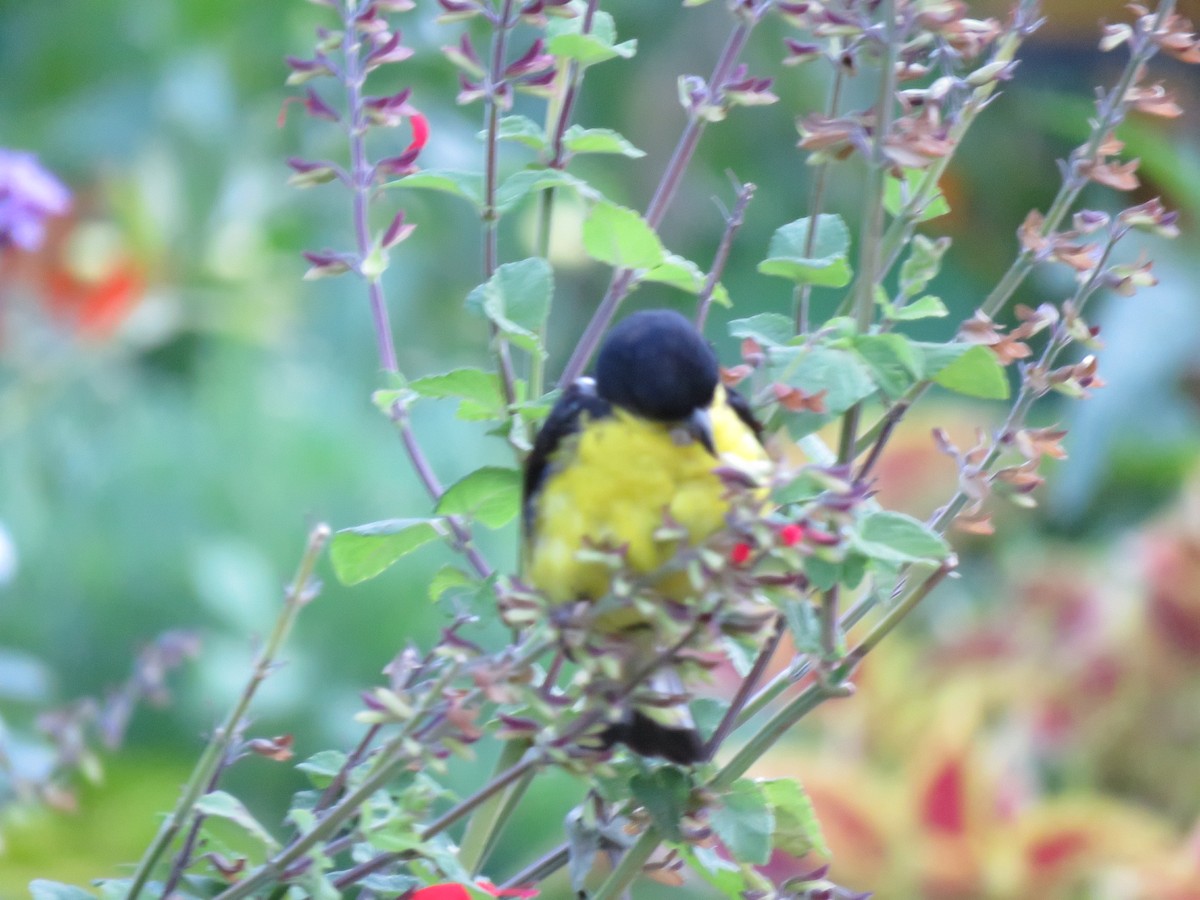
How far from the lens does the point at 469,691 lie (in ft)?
1.39

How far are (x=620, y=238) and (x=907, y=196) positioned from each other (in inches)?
4.2

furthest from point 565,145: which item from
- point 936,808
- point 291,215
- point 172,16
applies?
point 291,215

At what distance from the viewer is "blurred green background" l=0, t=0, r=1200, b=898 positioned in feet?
4.92

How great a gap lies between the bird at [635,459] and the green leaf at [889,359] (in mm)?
77

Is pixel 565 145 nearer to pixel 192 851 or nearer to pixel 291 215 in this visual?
pixel 192 851

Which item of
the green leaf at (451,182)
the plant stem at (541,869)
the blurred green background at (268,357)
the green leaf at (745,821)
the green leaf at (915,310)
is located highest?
the green leaf at (451,182)

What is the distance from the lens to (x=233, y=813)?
44 cm

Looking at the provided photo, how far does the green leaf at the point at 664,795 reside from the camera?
1.52ft

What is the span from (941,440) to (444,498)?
18 centimetres

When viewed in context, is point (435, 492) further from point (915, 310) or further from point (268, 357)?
point (268, 357)

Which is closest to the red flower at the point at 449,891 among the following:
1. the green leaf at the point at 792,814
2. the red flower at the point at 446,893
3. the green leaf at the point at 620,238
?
the red flower at the point at 446,893

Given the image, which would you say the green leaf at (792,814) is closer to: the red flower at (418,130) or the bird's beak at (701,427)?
the bird's beak at (701,427)

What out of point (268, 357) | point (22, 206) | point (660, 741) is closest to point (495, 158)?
point (660, 741)

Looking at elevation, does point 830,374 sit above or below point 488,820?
above
